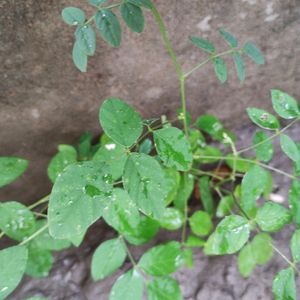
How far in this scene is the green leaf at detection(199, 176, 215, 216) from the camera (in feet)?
4.18

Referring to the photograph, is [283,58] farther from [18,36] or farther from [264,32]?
[18,36]

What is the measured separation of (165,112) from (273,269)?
651 millimetres

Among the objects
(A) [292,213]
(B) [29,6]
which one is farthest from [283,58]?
(B) [29,6]

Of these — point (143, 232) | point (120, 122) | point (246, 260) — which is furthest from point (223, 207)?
point (120, 122)

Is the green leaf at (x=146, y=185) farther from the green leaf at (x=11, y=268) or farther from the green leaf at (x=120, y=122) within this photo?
the green leaf at (x=11, y=268)

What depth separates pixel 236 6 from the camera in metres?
1.10

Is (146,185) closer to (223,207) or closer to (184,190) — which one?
(184,190)

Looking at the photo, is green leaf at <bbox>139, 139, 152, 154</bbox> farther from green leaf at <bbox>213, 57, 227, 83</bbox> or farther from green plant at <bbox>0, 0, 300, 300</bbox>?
green leaf at <bbox>213, 57, 227, 83</bbox>

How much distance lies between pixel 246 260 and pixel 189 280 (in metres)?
0.21

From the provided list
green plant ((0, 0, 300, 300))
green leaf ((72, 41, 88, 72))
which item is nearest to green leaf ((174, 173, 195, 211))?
green plant ((0, 0, 300, 300))

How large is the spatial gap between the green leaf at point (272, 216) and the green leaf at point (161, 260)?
10.5 inches

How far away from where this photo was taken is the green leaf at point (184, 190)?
4.00ft

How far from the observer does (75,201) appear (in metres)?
0.73

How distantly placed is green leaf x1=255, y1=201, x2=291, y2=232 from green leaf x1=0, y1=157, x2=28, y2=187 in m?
0.66
